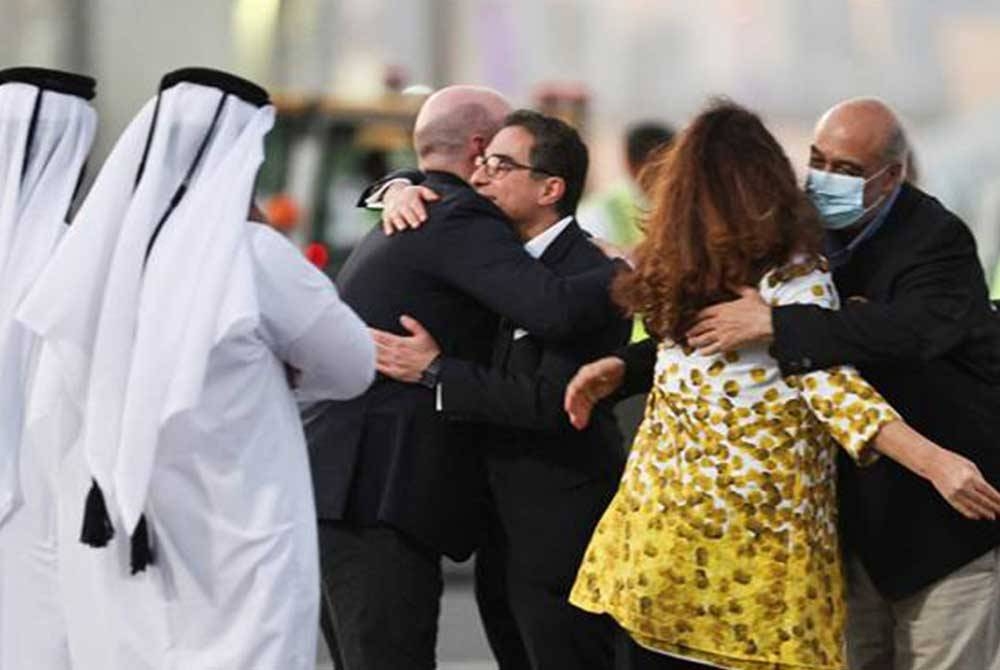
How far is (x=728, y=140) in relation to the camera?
4.86 metres

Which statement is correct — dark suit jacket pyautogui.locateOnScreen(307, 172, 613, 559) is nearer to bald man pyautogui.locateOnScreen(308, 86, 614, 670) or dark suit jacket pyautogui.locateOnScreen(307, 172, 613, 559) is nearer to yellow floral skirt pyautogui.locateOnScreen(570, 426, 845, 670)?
bald man pyautogui.locateOnScreen(308, 86, 614, 670)

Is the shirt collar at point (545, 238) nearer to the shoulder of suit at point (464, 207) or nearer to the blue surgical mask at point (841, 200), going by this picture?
the shoulder of suit at point (464, 207)

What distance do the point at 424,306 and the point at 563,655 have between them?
31.2 inches

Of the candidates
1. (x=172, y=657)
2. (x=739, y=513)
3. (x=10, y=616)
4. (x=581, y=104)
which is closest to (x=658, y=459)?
(x=739, y=513)

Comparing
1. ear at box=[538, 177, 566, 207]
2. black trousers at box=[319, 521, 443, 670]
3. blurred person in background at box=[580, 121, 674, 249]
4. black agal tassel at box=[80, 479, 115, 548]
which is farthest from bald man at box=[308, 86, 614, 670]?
blurred person in background at box=[580, 121, 674, 249]

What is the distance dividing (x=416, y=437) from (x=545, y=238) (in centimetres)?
51

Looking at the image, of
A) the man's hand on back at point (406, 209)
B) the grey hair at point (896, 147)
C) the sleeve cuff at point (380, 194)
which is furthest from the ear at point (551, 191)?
the grey hair at point (896, 147)

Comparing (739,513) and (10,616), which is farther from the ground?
(739,513)

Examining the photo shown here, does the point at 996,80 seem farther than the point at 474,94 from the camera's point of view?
Yes

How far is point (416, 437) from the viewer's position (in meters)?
5.52

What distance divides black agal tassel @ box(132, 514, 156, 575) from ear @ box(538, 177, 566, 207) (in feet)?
4.03

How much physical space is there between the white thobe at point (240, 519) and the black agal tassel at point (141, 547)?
36 millimetres

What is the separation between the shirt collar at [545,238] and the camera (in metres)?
5.54

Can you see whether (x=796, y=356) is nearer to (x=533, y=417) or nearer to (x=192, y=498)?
(x=533, y=417)
